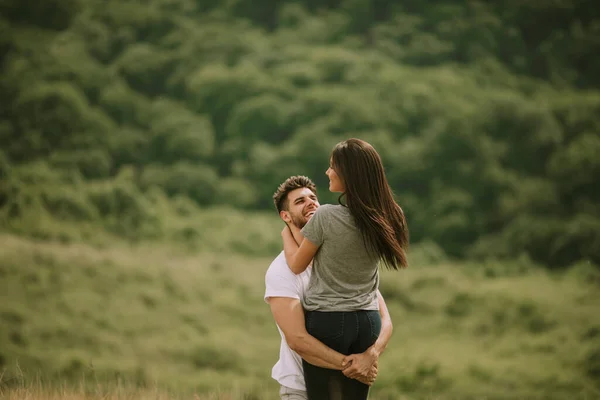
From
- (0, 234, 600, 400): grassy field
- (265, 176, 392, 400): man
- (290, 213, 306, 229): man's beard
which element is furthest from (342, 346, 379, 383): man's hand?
(0, 234, 600, 400): grassy field

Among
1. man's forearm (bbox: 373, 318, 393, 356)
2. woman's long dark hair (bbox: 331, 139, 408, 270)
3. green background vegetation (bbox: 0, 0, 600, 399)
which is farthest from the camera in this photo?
green background vegetation (bbox: 0, 0, 600, 399)

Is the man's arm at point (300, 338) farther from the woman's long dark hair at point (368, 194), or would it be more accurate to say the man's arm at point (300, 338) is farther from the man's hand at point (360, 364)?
the woman's long dark hair at point (368, 194)

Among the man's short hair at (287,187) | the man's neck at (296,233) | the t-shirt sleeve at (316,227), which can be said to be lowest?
the t-shirt sleeve at (316,227)

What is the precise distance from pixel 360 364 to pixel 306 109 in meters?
24.6

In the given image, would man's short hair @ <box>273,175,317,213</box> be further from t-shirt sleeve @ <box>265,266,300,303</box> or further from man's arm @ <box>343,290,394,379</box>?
man's arm @ <box>343,290,394,379</box>

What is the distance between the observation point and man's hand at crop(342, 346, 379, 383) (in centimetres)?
242

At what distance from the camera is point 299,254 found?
2465mm

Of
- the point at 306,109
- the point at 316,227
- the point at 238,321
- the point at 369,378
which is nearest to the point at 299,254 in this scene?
the point at 316,227

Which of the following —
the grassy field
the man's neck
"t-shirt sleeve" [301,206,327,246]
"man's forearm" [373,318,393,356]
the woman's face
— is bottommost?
"man's forearm" [373,318,393,356]

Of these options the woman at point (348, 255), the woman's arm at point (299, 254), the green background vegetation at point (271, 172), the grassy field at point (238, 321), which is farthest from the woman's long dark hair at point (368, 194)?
the grassy field at point (238, 321)

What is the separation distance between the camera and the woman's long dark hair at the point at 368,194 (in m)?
2.39

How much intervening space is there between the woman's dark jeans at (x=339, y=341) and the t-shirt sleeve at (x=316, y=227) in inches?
9.8

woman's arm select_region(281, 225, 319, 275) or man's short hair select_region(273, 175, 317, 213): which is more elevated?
man's short hair select_region(273, 175, 317, 213)

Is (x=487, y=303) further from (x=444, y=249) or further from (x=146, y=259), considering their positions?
(x=146, y=259)
